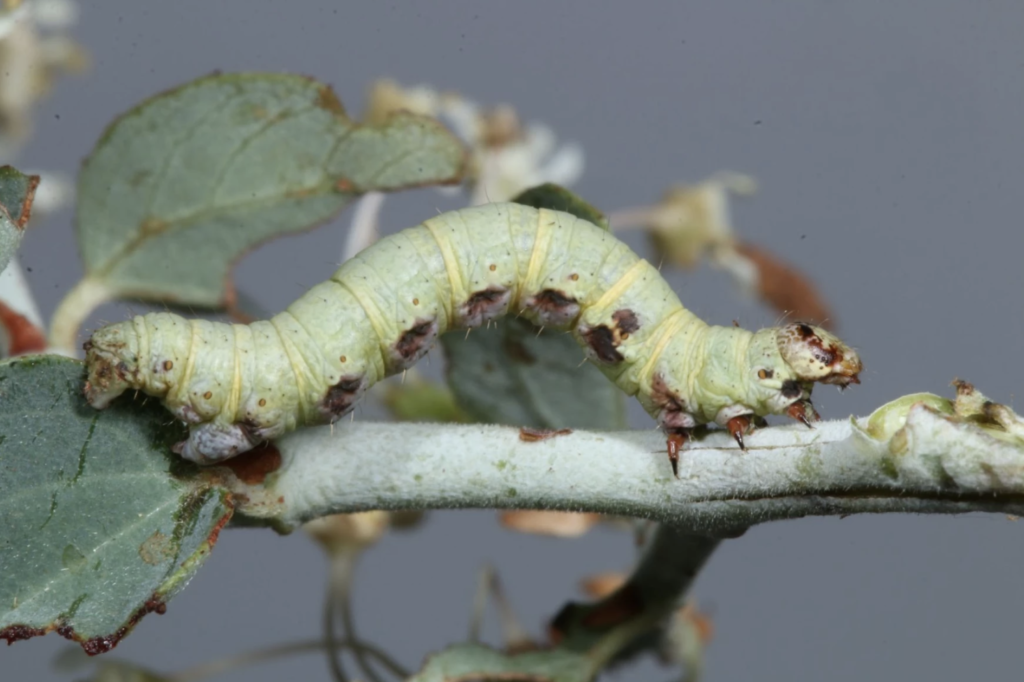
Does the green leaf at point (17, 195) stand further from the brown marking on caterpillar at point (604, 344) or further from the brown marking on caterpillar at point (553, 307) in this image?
the brown marking on caterpillar at point (604, 344)

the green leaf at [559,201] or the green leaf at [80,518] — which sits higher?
the green leaf at [559,201]

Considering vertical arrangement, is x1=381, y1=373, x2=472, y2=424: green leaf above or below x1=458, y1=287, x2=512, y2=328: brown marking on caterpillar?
below

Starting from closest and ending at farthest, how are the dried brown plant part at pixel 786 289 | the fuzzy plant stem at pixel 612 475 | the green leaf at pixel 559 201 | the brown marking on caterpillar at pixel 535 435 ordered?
the fuzzy plant stem at pixel 612 475, the brown marking on caterpillar at pixel 535 435, the green leaf at pixel 559 201, the dried brown plant part at pixel 786 289

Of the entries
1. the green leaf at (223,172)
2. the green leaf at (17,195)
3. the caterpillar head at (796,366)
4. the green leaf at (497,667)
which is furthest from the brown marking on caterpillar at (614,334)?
the green leaf at (17,195)

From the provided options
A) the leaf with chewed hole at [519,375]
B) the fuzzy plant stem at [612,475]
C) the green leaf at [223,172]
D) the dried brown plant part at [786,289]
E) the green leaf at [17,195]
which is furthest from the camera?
the dried brown plant part at [786,289]

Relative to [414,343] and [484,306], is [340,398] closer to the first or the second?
[414,343]

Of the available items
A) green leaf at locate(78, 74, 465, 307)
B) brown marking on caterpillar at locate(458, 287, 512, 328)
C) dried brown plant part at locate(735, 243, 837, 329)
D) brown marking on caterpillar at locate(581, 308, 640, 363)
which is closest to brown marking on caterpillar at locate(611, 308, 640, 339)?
brown marking on caterpillar at locate(581, 308, 640, 363)

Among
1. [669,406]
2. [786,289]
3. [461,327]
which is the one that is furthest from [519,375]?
[786,289]

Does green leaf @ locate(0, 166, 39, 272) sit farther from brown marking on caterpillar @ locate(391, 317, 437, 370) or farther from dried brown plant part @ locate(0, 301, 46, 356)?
brown marking on caterpillar @ locate(391, 317, 437, 370)
